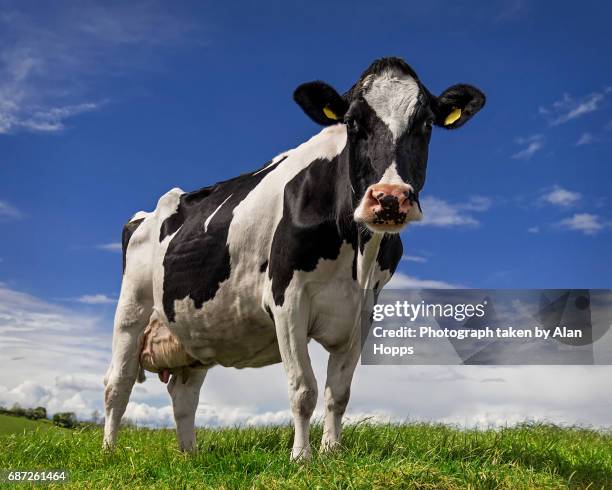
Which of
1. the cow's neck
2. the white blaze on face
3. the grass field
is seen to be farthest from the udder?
the white blaze on face

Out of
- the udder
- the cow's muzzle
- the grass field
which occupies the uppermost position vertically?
the cow's muzzle

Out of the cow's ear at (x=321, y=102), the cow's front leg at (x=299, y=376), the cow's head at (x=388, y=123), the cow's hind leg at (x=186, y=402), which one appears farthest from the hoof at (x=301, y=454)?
the cow's ear at (x=321, y=102)

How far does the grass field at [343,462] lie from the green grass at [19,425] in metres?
0.75

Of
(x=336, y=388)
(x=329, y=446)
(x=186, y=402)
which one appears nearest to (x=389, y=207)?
(x=336, y=388)

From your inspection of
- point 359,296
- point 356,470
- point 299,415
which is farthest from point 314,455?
point 359,296

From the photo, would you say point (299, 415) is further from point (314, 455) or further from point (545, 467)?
point (545, 467)

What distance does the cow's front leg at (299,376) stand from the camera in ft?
21.2

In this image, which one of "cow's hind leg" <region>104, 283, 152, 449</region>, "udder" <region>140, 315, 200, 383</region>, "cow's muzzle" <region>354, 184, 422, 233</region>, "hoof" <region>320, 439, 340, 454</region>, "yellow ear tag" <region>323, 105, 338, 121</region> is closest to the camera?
"cow's muzzle" <region>354, 184, 422, 233</region>

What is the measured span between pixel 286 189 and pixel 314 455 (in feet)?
8.03

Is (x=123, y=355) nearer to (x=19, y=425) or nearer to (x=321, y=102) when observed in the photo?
(x=19, y=425)

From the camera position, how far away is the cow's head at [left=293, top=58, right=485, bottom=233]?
564cm

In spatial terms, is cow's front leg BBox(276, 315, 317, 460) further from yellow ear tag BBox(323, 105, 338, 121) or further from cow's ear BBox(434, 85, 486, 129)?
cow's ear BBox(434, 85, 486, 129)

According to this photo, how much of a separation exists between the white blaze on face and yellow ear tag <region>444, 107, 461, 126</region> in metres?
0.56

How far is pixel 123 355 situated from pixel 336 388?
10.3 feet
